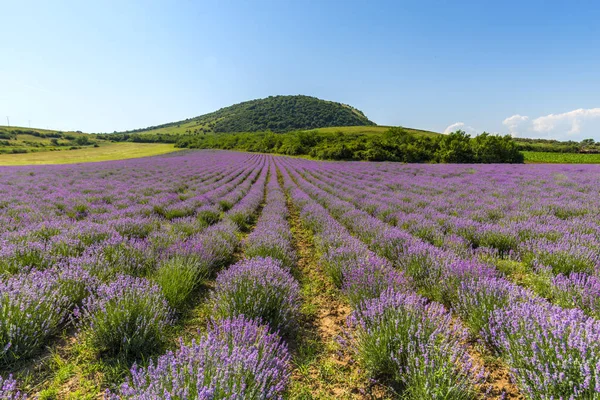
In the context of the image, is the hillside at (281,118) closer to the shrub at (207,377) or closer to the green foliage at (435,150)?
the green foliage at (435,150)

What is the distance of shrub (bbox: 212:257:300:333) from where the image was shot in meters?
2.57

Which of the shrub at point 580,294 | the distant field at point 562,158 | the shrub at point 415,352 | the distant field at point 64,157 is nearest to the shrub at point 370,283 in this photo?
the shrub at point 415,352

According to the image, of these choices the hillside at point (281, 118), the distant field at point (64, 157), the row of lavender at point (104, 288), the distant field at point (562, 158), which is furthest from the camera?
the hillside at point (281, 118)

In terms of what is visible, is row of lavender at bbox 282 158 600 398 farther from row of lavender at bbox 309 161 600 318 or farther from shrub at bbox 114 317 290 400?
shrub at bbox 114 317 290 400

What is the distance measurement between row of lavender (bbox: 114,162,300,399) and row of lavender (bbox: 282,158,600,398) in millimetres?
1616

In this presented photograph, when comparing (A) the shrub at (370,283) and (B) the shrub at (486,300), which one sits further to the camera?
(A) the shrub at (370,283)

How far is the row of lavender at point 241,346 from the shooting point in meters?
1.39

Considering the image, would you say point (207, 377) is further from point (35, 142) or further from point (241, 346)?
point (35, 142)

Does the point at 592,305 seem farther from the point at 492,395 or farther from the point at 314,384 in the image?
the point at 314,384

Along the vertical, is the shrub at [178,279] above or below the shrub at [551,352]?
below

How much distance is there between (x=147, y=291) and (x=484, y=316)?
126 inches

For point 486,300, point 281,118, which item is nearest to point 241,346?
point 486,300

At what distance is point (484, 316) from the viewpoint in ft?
7.68

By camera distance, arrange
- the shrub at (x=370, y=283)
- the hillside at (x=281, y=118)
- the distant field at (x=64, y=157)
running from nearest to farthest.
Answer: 1. the shrub at (x=370, y=283)
2. the distant field at (x=64, y=157)
3. the hillside at (x=281, y=118)
